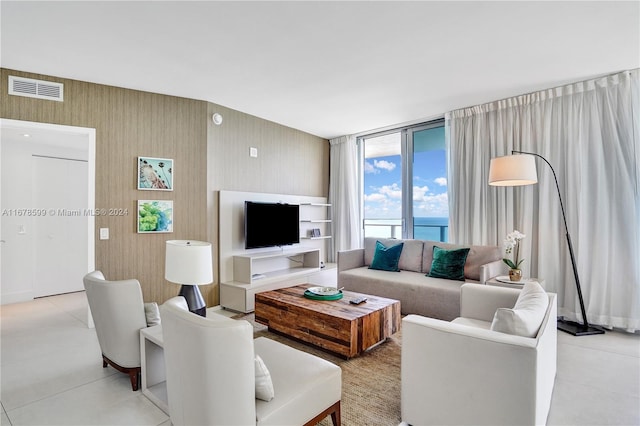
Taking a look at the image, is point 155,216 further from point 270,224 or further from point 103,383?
point 103,383

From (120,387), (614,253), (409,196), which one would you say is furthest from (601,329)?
(120,387)

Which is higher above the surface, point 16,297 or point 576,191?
point 576,191

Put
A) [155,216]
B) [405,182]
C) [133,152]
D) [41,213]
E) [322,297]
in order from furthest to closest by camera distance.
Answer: [405,182] → [41,213] → [155,216] → [133,152] → [322,297]

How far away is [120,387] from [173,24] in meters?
2.71

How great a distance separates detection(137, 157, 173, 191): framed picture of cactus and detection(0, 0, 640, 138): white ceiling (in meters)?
0.83

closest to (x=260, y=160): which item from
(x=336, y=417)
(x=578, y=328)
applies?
(x=336, y=417)

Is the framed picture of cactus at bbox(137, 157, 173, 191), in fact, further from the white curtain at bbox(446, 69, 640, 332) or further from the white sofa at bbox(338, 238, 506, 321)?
the white curtain at bbox(446, 69, 640, 332)

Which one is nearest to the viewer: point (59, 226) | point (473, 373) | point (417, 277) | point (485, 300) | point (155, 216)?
point (473, 373)

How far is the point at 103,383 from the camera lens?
7.75ft

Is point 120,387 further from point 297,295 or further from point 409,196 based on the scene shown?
point 409,196

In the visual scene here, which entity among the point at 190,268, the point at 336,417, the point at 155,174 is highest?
the point at 155,174

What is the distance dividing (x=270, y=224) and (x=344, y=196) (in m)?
1.76

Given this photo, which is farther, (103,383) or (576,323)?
(576,323)

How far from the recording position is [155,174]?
12.7 feet
